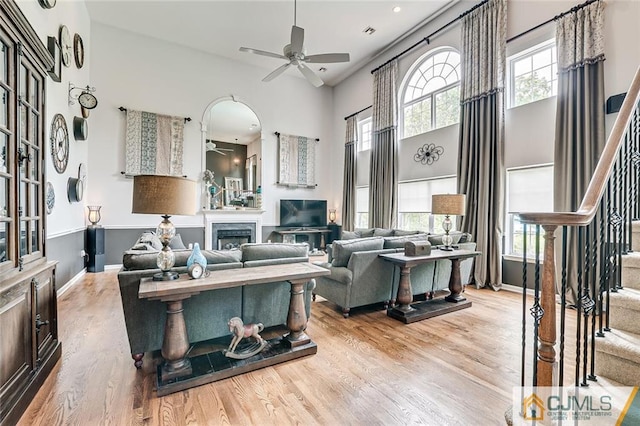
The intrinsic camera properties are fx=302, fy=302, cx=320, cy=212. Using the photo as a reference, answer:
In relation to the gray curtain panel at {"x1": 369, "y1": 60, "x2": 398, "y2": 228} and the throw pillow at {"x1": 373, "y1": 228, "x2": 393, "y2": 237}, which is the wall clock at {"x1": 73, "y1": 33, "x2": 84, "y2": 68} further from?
the throw pillow at {"x1": 373, "y1": 228, "x2": 393, "y2": 237}

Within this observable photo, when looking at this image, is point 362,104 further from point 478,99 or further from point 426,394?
point 426,394

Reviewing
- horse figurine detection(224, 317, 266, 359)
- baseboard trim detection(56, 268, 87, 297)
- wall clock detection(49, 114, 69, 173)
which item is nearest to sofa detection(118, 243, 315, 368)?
horse figurine detection(224, 317, 266, 359)

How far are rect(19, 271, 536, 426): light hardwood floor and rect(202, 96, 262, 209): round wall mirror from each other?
4.54 meters

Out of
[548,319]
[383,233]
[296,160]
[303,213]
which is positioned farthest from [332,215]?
[548,319]

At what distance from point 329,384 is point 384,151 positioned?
5.64 m

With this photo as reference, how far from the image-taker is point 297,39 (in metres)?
4.23

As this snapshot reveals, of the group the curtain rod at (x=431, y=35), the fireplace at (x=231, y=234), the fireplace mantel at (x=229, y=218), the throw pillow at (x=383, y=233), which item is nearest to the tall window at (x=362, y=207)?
the throw pillow at (x=383, y=233)

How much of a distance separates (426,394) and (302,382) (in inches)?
33.6

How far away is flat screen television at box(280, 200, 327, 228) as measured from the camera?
8.14m

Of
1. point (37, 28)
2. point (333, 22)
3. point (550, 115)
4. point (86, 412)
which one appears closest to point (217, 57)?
point (333, 22)

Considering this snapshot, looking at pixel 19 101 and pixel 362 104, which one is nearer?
pixel 19 101

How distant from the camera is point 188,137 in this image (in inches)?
274

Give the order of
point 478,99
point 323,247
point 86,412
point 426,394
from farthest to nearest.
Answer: point 323,247 → point 478,99 → point 426,394 → point 86,412

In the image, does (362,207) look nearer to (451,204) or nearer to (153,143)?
(451,204)
